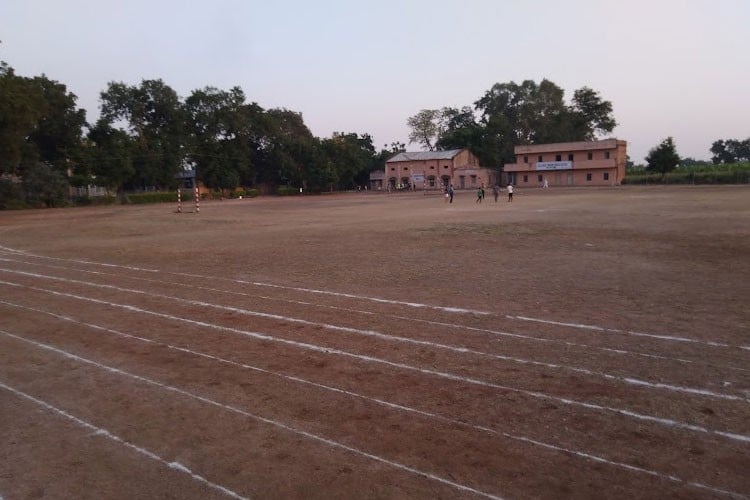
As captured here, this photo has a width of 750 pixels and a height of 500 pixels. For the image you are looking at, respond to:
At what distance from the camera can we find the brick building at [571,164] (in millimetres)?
72375

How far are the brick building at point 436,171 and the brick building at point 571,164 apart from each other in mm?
5189

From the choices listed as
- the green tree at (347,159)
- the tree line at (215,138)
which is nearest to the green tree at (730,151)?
the tree line at (215,138)

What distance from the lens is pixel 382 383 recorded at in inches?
197

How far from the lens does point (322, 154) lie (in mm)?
79312

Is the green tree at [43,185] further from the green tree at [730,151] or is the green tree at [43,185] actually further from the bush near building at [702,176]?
the green tree at [730,151]

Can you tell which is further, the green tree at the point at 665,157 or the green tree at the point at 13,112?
the green tree at the point at 665,157

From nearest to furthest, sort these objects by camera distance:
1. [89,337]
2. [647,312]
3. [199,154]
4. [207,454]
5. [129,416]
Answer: [207,454]
[129,416]
[89,337]
[647,312]
[199,154]

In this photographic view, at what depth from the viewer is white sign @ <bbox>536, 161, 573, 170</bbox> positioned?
75375 mm

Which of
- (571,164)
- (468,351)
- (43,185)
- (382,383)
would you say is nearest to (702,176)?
(571,164)

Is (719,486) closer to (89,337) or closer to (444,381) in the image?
(444,381)

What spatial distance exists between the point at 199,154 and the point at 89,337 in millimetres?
65601

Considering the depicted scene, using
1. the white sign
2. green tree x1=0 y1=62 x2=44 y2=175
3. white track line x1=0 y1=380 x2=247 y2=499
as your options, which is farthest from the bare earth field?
the white sign

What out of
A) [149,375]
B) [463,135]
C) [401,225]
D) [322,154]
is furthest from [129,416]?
[463,135]

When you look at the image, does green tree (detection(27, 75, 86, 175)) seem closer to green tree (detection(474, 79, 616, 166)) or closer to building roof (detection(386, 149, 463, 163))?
building roof (detection(386, 149, 463, 163))
